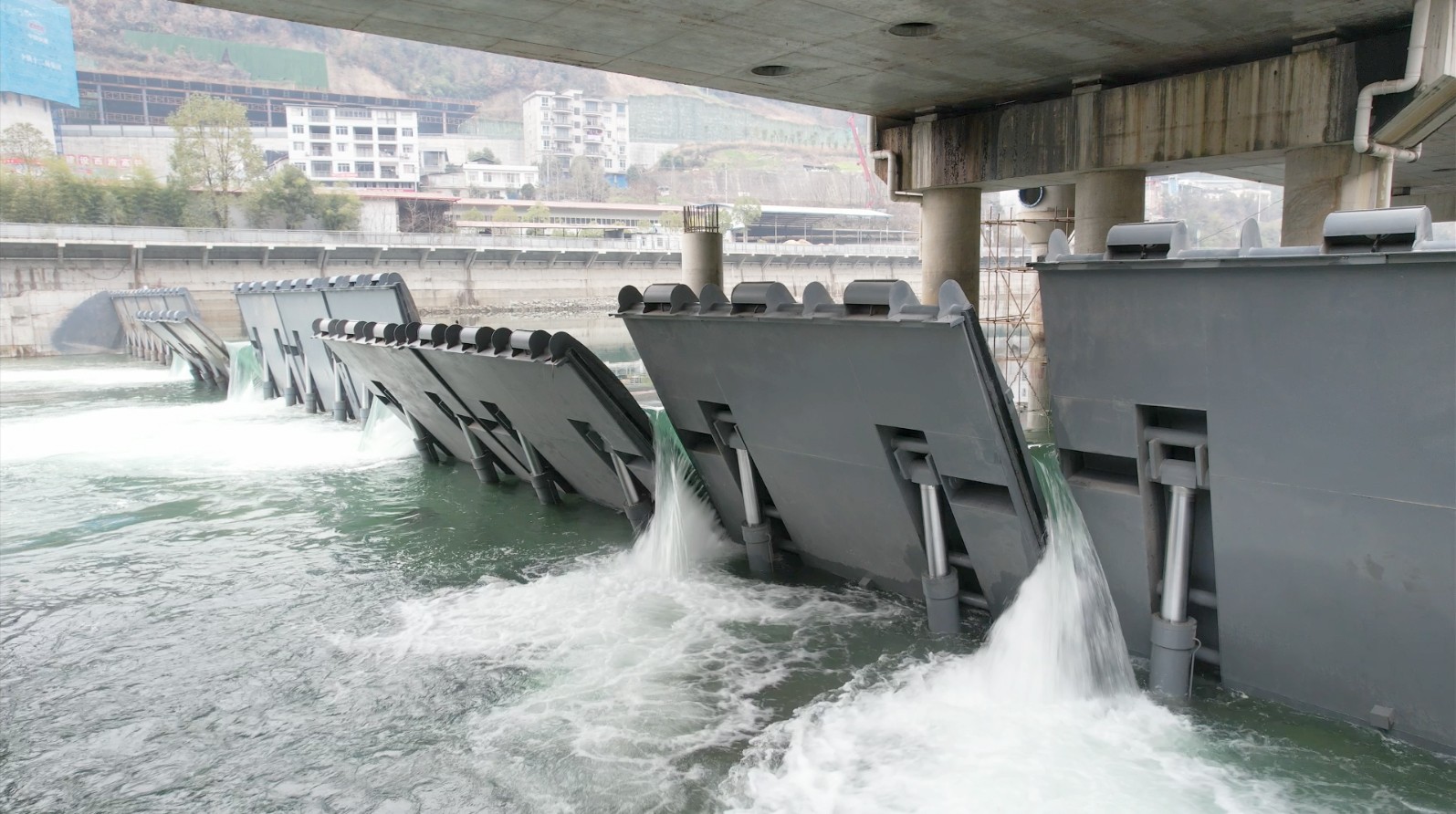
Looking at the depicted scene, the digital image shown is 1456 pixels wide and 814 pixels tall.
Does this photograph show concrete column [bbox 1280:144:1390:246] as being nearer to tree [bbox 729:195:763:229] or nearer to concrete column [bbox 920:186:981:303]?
concrete column [bbox 920:186:981:303]

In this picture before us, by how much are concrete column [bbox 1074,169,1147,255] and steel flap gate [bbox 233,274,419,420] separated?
1178cm

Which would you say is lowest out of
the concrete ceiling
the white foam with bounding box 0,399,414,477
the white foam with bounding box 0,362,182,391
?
the white foam with bounding box 0,362,182,391

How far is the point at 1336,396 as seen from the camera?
18.3 feet

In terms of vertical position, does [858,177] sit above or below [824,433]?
above

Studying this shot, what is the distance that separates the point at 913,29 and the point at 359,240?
165 feet

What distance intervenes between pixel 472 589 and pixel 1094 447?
6376 mm

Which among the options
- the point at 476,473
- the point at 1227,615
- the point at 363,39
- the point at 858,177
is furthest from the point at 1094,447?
the point at 363,39

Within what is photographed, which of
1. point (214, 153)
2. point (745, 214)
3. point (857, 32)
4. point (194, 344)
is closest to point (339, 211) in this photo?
point (214, 153)

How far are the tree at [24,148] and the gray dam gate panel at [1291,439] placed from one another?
86.2m

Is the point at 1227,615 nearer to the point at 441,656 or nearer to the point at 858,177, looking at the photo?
the point at 441,656

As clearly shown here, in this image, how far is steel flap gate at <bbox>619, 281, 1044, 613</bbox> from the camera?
23.1 feet

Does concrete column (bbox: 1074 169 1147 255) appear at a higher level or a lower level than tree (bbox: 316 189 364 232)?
lower

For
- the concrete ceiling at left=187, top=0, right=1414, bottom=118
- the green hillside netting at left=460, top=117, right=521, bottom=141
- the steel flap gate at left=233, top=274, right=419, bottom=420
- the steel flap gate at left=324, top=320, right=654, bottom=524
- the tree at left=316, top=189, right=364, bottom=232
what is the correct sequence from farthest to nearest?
1. the green hillside netting at left=460, top=117, right=521, bottom=141
2. the tree at left=316, top=189, right=364, bottom=232
3. the steel flap gate at left=233, top=274, right=419, bottom=420
4. the concrete ceiling at left=187, top=0, right=1414, bottom=118
5. the steel flap gate at left=324, top=320, right=654, bottom=524

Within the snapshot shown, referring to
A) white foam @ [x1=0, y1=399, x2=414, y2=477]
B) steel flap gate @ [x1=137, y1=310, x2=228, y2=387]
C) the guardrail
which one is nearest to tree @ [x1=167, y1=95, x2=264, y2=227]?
the guardrail
